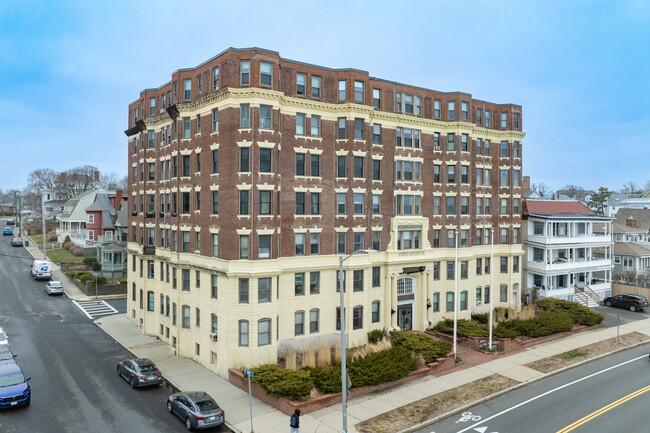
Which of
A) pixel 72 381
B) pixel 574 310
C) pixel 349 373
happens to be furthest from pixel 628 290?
pixel 72 381

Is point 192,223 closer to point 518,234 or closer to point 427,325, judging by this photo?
point 427,325

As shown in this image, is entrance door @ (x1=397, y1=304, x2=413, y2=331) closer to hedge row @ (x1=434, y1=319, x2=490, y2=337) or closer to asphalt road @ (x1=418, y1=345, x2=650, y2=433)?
hedge row @ (x1=434, y1=319, x2=490, y2=337)

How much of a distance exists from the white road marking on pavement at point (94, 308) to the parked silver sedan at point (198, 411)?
1092 inches

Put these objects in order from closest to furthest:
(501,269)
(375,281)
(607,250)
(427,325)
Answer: (375,281), (427,325), (501,269), (607,250)

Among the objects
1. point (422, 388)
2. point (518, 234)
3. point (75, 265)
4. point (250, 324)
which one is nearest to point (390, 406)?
point (422, 388)

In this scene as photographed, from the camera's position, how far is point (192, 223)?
34719mm

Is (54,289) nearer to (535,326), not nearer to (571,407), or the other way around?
(535,326)

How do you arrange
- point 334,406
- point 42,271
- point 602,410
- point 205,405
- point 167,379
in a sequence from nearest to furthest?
1. point 205,405
2. point 602,410
3. point 334,406
4. point 167,379
5. point 42,271

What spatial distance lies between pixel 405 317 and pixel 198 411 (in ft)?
A: 74.0

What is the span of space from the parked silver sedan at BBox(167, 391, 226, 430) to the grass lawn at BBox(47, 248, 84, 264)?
59.2 meters

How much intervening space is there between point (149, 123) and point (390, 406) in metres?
31.5

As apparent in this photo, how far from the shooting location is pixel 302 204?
33969 millimetres

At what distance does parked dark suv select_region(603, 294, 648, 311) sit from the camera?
5069cm

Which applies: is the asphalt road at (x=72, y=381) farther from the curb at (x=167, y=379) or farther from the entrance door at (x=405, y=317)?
the entrance door at (x=405, y=317)
